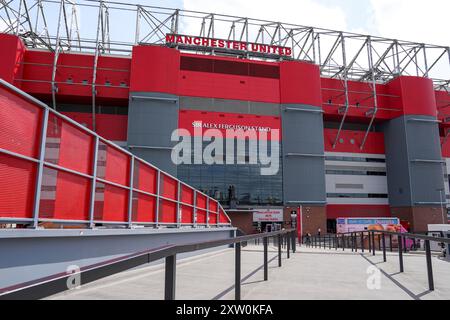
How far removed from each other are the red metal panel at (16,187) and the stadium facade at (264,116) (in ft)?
122

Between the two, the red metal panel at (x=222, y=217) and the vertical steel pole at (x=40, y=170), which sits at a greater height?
the vertical steel pole at (x=40, y=170)

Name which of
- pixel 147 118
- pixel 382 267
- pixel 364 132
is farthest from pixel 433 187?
pixel 382 267

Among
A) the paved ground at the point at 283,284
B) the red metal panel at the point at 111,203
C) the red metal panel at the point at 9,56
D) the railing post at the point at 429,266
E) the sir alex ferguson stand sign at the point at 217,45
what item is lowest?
the paved ground at the point at 283,284

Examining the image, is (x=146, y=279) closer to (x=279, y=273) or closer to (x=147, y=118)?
(x=279, y=273)

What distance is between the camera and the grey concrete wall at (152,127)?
135 ft

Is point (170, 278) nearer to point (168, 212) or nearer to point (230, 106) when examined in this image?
point (168, 212)

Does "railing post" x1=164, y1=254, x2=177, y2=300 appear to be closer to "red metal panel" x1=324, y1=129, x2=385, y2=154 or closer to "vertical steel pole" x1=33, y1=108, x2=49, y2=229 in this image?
"vertical steel pole" x1=33, y1=108, x2=49, y2=229

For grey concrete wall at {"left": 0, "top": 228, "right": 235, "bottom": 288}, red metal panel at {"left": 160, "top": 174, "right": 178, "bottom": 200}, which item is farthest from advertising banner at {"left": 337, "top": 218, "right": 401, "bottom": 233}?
grey concrete wall at {"left": 0, "top": 228, "right": 235, "bottom": 288}

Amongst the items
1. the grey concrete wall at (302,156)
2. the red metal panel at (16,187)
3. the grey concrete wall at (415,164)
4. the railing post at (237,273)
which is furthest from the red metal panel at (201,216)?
the grey concrete wall at (415,164)

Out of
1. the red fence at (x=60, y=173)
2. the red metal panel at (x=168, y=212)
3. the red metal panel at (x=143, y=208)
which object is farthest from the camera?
the red metal panel at (x=168, y=212)

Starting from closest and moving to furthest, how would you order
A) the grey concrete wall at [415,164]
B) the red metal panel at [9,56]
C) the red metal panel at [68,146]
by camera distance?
the red metal panel at [68,146]
the red metal panel at [9,56]
the grey concrete wall at [415,164]

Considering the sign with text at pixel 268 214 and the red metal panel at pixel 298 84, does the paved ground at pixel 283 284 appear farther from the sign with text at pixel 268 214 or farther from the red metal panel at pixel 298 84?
the red metal panel at pixel 298 84

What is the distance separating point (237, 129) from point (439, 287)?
3936cm

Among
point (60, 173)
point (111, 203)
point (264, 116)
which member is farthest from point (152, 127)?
point (60, 173)
